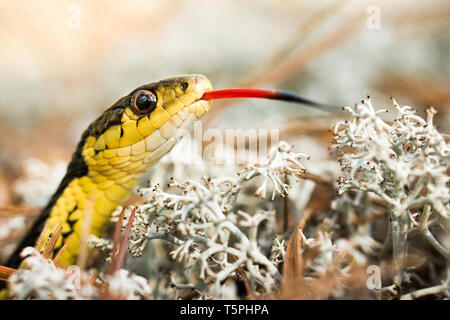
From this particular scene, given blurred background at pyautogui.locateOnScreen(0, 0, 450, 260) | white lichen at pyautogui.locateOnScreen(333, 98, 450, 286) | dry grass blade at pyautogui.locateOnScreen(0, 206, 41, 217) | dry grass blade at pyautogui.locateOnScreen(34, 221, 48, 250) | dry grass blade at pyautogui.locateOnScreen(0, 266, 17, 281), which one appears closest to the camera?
white lichen at pyautogui.locateOnScreen(333, 98, 450, 286)

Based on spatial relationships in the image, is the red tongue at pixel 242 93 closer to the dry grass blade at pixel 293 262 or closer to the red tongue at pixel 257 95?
the red tongue at pixel 257 95

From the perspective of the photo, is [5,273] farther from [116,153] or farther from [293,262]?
[293,262]

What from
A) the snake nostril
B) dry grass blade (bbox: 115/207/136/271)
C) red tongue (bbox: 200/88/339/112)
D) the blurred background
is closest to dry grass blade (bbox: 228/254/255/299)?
dry grass blade (bbox: 115/207/136/271)

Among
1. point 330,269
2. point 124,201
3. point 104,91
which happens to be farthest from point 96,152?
point 104,91


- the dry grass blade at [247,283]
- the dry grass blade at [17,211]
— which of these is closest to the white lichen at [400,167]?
the dry grass blade at [247,283]

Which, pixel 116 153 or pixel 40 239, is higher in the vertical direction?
pixel 116 153

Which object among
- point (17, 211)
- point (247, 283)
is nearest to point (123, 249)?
point (247, 283)

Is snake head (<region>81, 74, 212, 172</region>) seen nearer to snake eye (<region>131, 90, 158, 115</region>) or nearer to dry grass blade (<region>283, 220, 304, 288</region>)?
snake eye (<region>131, 90, 158, 115</region>)
